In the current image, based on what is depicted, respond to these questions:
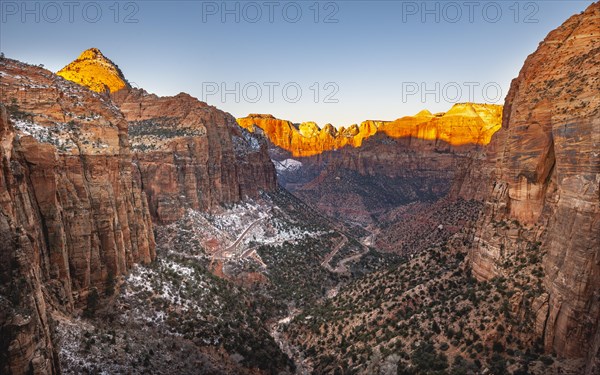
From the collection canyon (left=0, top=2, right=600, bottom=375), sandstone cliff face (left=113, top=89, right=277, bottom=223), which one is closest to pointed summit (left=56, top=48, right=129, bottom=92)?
sandstone cliff face (left=113, top=89, right=277, bottom=223)

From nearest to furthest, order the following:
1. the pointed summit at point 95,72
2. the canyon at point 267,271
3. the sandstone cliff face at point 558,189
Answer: the sandstone cliff face at point 558,189 < the canyon at point 267,271 < the pointed summit at point 95,72

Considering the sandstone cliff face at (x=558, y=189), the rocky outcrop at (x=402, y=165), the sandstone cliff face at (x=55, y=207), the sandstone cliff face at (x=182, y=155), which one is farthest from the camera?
the rocky outcrop at (x=402, y=165)

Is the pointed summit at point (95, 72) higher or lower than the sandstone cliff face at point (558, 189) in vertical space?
higher

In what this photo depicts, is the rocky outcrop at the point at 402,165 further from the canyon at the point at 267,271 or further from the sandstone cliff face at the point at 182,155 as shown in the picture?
the canyon at the point at 267,271

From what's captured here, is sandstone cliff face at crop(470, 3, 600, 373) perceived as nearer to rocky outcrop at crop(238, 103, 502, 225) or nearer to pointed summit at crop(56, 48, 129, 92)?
pointed summit at crop(56, 48, 129, 92)

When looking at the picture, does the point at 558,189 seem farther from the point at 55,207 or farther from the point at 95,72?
the point at 95,72

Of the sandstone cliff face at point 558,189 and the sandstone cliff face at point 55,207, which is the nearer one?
the sandstone cliff face at point 55,207

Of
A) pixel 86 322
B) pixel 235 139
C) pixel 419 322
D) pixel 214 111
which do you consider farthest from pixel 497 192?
pixel 235 139

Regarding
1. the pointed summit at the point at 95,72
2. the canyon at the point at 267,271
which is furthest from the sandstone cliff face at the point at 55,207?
the pointed summit at the point at 95,72
